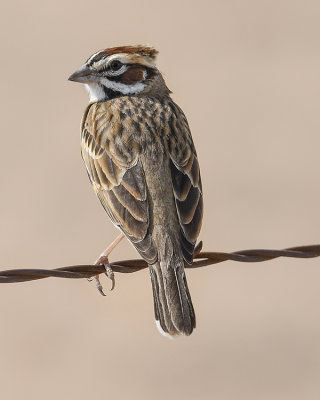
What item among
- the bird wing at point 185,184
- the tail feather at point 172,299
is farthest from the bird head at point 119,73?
the tail feather at point 172,299

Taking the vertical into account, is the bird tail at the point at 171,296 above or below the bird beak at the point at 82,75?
below

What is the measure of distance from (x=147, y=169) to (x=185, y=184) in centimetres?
29

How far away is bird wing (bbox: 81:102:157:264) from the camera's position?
797 centimetres

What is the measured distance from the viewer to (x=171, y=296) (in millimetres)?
7770

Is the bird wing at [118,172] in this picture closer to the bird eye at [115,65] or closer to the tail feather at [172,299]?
the tail feather at [172,299]

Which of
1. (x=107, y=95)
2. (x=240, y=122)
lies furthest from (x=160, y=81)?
(x=240, y=122)

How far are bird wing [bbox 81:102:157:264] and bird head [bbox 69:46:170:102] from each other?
0.19 metres

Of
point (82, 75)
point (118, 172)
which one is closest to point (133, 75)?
point (82, 75)

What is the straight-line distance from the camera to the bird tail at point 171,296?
25.2ft

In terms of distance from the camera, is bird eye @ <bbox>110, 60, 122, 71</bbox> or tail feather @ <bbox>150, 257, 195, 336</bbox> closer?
tail feather @ <bbox>150, 257, 195, 336</bbox>

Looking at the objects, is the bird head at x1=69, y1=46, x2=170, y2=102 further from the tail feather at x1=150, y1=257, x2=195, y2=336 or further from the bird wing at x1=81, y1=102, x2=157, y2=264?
the tail feather at x1=150, y1=257, x2=195, y2=336

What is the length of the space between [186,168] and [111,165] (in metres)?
0.54

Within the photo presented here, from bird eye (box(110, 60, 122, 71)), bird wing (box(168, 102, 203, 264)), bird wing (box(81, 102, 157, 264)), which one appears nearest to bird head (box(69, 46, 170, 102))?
bird eye (box(110, 60, 122, 71))

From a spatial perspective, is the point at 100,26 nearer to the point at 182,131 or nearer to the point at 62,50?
the point at 62,50
